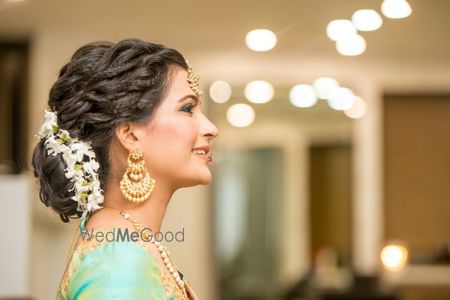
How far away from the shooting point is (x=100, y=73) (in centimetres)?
118

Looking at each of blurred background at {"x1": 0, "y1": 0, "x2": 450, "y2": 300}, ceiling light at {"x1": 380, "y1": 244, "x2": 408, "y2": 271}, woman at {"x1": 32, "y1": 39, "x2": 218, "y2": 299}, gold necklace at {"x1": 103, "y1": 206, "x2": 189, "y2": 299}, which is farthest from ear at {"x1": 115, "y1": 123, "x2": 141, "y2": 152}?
ceiling light at {"x1": 380, "y1": 244, "x2": 408, "y2": 271}

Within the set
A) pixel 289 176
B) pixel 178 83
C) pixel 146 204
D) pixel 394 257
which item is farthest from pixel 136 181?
pixel 289 176

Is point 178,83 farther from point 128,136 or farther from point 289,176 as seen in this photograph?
point 289,176

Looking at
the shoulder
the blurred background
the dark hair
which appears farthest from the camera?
the blurred background

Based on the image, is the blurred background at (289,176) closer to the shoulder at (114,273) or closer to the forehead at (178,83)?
the forehead at (178,83)

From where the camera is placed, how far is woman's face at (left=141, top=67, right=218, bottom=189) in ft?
3.92

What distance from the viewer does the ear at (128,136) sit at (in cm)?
119

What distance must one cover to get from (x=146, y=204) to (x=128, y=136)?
11 centimetres

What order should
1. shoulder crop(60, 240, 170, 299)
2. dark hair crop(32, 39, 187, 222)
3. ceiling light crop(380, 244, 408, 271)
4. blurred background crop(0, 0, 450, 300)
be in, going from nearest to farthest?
shoulder crop(60, 240, 170, 299), dark hair crop(32, 39, 187, 222), blurred background crop(0, 0, 450, 300), ceiling light crop(380, 244, 408, 271)

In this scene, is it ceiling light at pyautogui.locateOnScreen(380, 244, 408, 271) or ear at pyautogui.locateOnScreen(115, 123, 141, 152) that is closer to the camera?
ear at pyautogui.locateOnScreen(115, 123, 141, 152)

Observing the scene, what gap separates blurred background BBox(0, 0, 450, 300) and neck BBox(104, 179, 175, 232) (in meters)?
0.81

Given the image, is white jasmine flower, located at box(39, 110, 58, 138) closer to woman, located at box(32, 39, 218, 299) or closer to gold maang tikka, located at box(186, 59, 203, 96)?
woman, located at box(32, 39, 218, 299)

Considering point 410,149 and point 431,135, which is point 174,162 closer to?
point 431,135

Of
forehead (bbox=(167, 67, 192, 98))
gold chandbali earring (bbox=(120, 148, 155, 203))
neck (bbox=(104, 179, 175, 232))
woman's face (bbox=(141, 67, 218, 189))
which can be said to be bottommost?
neck (bbox=(104, 179, 175, 232))
